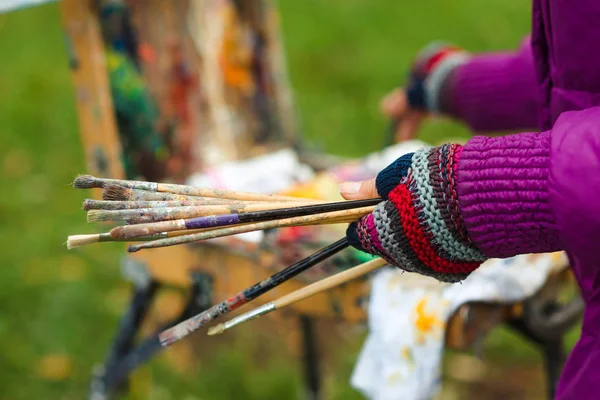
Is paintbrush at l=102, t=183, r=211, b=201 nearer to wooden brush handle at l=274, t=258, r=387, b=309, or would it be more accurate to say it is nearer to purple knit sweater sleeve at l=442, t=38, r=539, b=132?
wooden brush handle at l=274, t=258, r=387, b=309

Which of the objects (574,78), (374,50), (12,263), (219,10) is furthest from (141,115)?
(374,50)

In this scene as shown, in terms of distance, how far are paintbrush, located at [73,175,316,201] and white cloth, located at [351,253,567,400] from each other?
40cm

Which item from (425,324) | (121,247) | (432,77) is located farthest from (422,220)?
(121,247)

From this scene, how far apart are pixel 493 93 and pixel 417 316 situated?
0.51 m

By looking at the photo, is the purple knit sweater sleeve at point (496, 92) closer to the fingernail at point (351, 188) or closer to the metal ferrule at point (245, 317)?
the fingernail at point (351, 188)

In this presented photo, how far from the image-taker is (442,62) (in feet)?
5.44

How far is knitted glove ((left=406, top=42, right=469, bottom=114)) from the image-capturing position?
165cm

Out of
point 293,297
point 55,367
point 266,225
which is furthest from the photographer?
point 55,367

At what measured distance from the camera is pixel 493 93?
154 cm

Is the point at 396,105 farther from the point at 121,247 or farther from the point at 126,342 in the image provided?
the point at 121,247

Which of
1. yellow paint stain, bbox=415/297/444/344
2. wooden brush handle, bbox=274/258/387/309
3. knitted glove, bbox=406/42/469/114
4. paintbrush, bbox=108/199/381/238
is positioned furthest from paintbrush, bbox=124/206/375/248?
knitted glove, bbox=406/42/469/114

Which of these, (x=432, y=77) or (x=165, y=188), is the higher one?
(x=165, y=188)

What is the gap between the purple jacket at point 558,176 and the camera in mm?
812

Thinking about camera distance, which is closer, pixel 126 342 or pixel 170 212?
pixel 170 212
